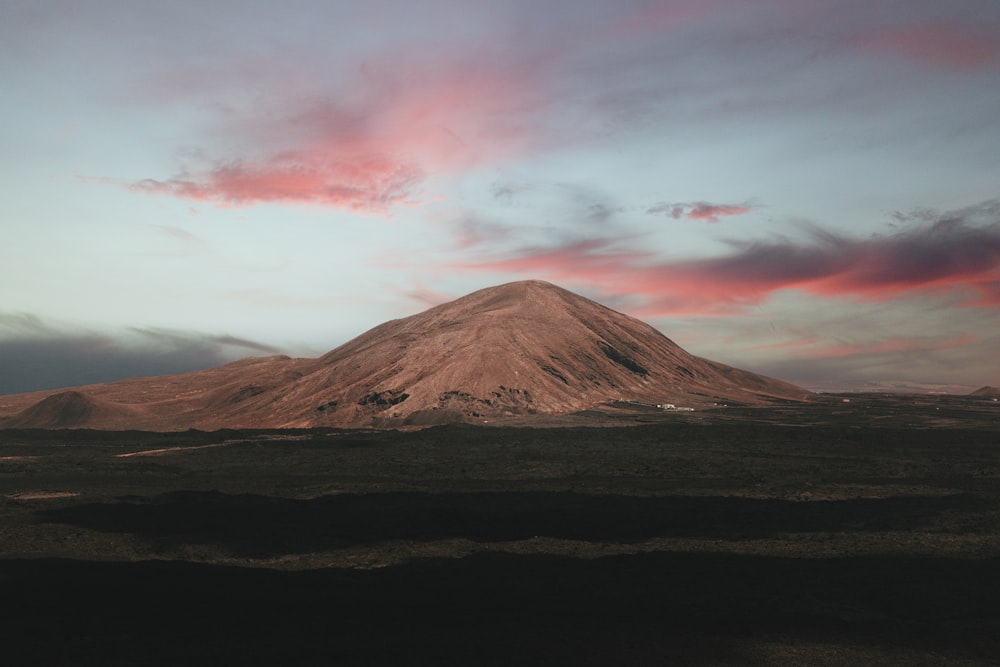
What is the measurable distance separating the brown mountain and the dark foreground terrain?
6557cm

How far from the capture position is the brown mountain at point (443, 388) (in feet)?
460

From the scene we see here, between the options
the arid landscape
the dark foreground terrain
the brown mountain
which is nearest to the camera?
the dark foreground terrain

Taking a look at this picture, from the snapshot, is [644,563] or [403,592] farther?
[644,563]

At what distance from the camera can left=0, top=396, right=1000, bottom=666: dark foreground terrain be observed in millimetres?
24219

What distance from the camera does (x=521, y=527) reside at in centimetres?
4278

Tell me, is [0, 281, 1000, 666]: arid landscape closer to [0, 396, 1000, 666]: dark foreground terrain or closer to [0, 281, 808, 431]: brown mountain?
[0, 396, 1000, 666]: dark foreground terrain

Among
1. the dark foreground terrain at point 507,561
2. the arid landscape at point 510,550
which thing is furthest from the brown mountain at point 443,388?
the dark foreground terrain at point 507,561

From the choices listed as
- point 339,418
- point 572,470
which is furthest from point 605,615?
point 339,418

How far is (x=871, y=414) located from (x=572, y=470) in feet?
338

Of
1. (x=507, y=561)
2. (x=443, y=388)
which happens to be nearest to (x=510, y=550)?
(x=507, y=561)

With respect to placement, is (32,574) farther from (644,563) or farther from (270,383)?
(270,383)

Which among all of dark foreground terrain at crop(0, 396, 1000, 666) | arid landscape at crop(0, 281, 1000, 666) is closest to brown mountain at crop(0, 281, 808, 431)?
arid landscape at crop(0, 281, 1000, 666)

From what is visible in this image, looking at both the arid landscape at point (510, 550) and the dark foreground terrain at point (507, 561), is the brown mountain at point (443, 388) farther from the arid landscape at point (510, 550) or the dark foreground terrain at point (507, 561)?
the dark foreground terrain at point (507, 561)

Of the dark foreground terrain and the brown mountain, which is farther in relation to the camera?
the brown mountain
